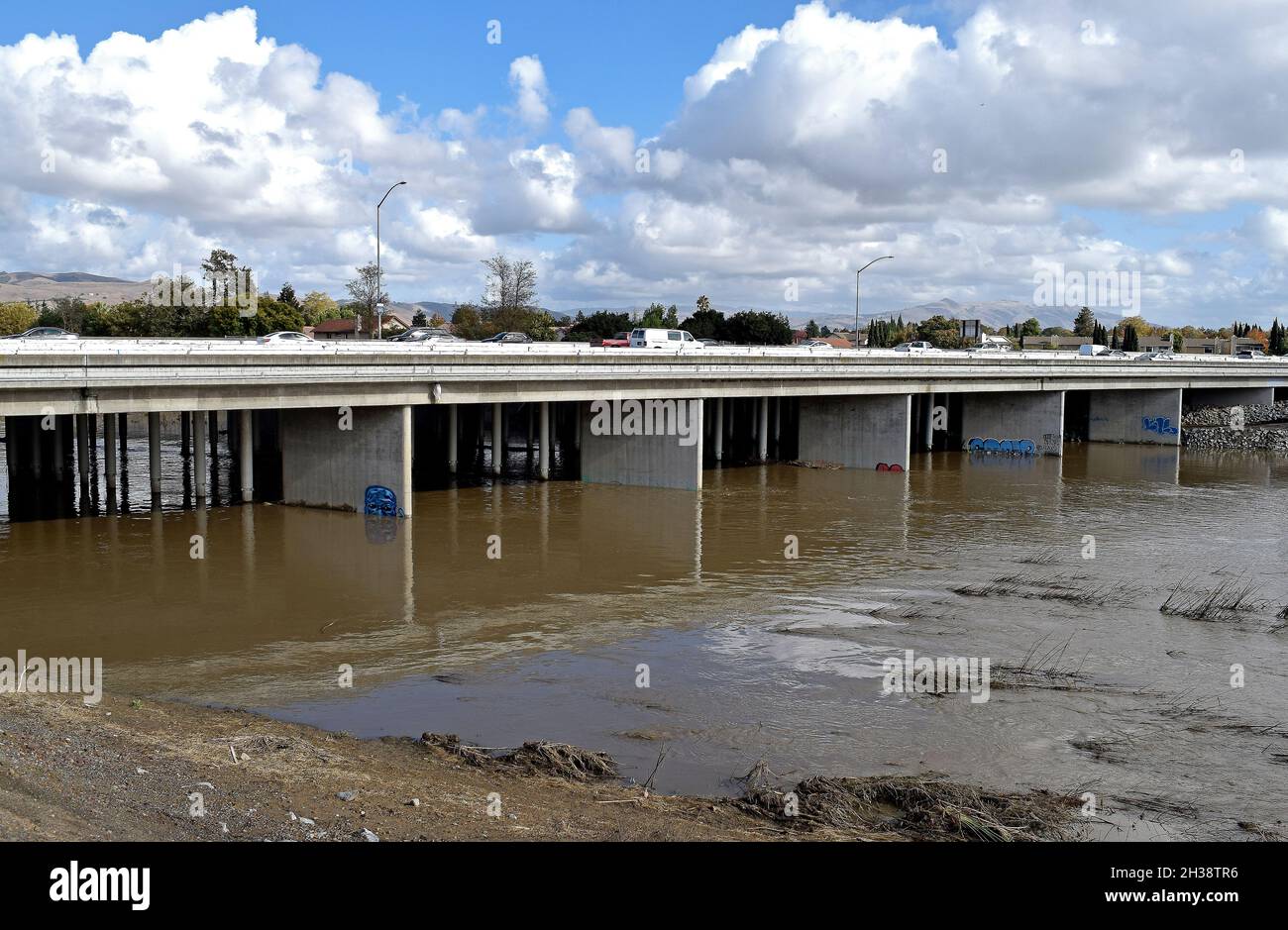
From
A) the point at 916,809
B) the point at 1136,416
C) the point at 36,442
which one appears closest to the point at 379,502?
the point at 36,442

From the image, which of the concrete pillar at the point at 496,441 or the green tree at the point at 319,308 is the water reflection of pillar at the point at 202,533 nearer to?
the concrete pillar at the point at 496,441

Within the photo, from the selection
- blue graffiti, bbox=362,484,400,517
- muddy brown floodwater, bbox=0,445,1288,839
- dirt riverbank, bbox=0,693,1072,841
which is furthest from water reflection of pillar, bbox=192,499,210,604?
dirt riverbank, bbox=0,693,1072,841

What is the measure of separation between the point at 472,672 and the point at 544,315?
283 ft

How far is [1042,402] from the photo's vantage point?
6081 cm

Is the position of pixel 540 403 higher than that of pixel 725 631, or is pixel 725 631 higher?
pixel 540 403

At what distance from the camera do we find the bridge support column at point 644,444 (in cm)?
4122

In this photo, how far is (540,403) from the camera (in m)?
44.6

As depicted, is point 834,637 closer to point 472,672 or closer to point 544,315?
point 472,672

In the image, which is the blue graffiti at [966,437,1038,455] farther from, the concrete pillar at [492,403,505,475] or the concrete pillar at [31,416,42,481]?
the concrete pillar at [31,416,42,481]

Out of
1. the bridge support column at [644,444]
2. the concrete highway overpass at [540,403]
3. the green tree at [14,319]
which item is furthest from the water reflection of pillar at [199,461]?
the green tree at [14,319]

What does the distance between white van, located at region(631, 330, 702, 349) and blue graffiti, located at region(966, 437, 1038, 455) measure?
19.7 meters

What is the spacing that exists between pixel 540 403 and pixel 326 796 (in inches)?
1335

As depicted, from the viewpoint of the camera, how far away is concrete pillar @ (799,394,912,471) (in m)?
50.6

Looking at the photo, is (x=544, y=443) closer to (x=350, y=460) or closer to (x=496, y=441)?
(x=496, y=441)
